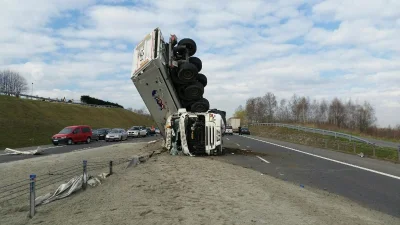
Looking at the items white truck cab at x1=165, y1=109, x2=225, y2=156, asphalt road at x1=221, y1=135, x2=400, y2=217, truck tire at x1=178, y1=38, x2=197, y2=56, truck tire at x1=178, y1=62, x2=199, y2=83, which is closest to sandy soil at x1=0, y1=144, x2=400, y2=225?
asphalt road at x1=221, y1=135, x2=400, y2=217

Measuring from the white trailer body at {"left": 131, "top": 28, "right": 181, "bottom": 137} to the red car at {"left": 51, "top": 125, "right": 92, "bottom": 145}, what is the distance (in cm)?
1792

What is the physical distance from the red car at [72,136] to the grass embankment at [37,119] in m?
3.07

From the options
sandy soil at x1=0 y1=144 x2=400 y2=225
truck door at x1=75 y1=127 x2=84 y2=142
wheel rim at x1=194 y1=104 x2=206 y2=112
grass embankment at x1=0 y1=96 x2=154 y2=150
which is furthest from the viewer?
grass embankment at x1=0 y1=96 x2=154 y2=150

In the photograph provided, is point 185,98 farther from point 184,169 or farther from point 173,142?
point 184,169

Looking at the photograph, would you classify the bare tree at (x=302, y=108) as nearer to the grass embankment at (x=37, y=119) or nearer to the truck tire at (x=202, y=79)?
the grass embankment at (x=37, y=119)

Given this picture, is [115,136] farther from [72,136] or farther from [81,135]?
[72,136]

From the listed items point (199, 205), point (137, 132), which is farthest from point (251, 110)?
point (199, 205)

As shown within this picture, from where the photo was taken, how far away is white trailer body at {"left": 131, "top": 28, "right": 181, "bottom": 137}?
50.4ft

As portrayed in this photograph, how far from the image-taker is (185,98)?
57.0ft

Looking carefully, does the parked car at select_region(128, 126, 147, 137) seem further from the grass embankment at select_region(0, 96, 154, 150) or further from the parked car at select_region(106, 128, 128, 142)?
the grass embankment at select_region(0, 96, 154, 150)

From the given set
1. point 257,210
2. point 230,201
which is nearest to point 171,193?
point 230,201

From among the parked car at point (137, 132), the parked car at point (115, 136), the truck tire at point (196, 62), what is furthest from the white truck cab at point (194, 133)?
the parked car at point (137, 132)

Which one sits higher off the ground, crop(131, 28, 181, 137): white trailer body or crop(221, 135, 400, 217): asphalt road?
crop(131, 28, 181, 137): white trailer body

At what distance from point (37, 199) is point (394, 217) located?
684 cm
